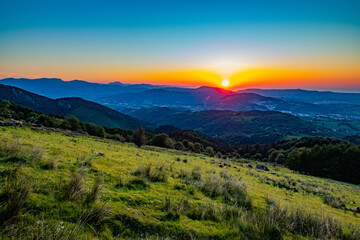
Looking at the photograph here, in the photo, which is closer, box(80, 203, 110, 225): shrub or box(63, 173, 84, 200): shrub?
box(80, 203, 110, 225): shrub

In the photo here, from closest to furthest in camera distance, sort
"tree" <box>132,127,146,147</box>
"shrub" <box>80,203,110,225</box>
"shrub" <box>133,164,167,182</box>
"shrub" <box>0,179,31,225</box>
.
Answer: "shrub" <box>0,179,31,225</box>
"shrub" <box>80,203,110,225</box>
"shrub" <box>133,164,167,182</box>
"tree" <box>132,127,146,147</box>

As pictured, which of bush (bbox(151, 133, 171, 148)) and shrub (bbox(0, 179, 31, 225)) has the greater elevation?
shrub (bbox(0, 179, 31, 225))

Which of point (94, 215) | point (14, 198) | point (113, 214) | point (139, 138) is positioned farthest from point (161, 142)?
point (14, 198)

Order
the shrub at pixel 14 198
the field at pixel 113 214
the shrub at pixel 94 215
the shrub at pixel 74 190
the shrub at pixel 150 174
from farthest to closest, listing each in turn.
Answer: the shrub at pixel 150 174 < the shrub at pixel 74 190 < the shrub at pixel 94 215 < the field at pixel 113 214 < the shrub at pixel 14 198

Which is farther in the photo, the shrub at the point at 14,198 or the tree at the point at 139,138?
the tree at the point at 139,138

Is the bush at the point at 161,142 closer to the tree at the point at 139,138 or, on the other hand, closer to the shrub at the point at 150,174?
the tree at the point at 139,138


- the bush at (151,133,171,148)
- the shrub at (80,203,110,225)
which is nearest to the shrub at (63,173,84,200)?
the shrub at (80,203,110,225)

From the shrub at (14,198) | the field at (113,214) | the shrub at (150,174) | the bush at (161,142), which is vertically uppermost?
the shrub at (14,198)

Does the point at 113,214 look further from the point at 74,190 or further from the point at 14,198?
the point at 14,198

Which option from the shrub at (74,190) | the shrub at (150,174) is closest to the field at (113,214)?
the shrub at (74,190)

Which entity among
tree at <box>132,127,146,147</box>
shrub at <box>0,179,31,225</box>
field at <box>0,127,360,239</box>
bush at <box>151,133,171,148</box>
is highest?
shrub at <box>0,179,31,225</box>

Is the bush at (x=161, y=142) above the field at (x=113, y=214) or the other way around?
the other way around

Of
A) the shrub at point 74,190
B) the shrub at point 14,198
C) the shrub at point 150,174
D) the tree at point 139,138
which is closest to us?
the shrub at point 14,198

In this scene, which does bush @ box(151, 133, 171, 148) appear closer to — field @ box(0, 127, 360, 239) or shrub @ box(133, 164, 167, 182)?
shrub @ box(133, 164, 167, 182)
